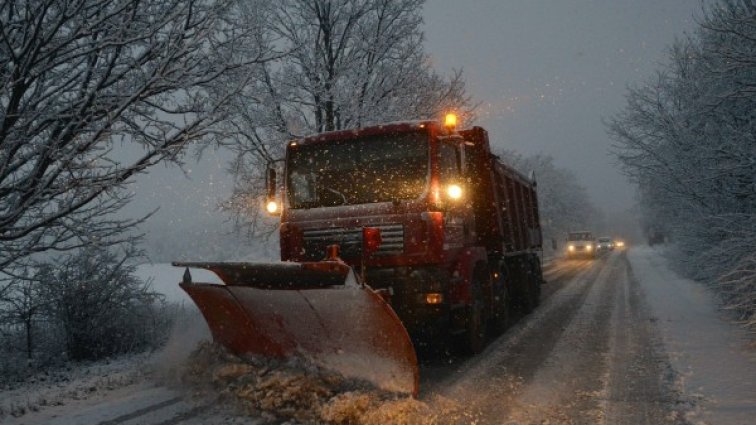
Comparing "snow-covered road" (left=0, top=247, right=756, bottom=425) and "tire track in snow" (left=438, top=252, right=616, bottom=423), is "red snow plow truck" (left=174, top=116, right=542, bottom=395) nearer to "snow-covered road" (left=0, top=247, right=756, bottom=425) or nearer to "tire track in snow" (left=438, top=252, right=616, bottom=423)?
"tire track in snow" (left=438, top=252, right=616, bottom=423)

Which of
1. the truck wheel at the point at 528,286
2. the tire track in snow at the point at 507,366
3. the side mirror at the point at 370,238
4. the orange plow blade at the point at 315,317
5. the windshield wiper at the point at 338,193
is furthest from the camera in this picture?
the truck wheel at the point at 528,286

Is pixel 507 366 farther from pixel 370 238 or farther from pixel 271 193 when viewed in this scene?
pixel 271 193

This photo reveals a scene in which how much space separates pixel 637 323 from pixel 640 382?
4.18 m

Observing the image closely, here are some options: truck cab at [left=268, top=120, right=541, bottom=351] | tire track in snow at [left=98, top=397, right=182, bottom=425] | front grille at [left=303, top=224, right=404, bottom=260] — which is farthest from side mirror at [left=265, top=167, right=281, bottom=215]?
tire track in snow at [left=98, top=397, right=182, bottom=425]

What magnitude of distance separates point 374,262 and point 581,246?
31221 millimetres

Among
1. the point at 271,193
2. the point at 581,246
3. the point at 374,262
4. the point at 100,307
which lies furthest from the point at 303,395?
the point at 581,246

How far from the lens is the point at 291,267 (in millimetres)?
4566

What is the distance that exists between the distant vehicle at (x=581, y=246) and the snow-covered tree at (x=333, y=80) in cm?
2384

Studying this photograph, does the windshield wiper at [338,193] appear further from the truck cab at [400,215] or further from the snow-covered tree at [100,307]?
the snow-covered tree at [100,307]

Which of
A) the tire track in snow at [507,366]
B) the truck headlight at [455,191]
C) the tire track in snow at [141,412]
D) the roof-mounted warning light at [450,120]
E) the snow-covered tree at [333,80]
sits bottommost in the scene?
the tire track in snow at [507,366]

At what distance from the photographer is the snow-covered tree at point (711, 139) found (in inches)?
291

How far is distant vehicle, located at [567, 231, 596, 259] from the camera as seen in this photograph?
3431 cm

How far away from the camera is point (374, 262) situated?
6141 mm

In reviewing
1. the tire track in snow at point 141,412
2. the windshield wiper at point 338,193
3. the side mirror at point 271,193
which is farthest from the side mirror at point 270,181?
the tire track in snow at point 141,412
